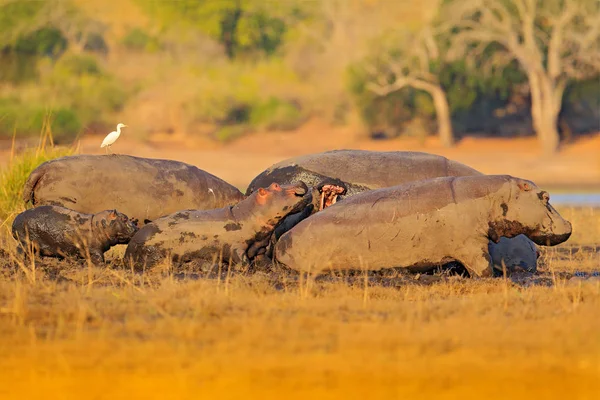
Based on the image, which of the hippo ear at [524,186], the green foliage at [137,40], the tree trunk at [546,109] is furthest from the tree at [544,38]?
the hippo ear at [524,186]

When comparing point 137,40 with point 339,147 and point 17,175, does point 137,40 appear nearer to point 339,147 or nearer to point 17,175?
point 339,147

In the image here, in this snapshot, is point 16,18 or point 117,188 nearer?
point 117,188

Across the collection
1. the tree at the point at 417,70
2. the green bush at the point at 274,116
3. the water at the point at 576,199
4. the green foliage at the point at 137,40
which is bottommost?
the water at the point at 576,199

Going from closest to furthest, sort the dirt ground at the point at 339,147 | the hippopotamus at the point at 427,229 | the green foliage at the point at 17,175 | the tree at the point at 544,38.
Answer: the hippopotamus at the point at 427,229 < the green foliage at the point at 17,175 < the dirt ground at the point at 339,147 < the tree at the point at 544,38

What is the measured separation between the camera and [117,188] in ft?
29.5

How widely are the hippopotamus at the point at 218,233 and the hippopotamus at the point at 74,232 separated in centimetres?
23

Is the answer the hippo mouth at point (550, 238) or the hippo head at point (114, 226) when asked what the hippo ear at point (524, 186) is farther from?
the hippo head at point (114, 226)

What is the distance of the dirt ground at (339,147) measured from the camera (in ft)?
84.5

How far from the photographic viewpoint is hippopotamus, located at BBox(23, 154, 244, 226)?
353 inches

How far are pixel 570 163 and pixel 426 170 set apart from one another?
19.2m

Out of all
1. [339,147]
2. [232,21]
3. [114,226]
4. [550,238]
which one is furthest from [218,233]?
[232,21]

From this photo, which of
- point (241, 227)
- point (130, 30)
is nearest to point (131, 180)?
point (241, 227)

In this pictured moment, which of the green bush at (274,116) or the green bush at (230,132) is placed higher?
the green bush at (274,116)

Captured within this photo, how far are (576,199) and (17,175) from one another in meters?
11.1
